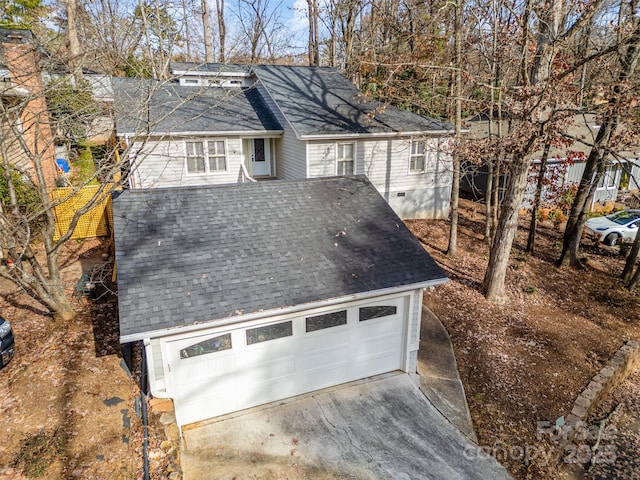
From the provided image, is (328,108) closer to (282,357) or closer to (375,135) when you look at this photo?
(375,135)

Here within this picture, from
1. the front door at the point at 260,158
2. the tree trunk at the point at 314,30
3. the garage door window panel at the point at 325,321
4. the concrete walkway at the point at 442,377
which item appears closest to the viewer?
the garage door window panel at the point at 325,321

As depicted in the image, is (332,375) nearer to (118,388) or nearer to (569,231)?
(118,388)

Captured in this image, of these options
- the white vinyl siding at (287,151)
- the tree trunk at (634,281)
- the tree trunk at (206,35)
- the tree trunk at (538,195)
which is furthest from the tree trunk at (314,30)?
the tree trunk at (634,281)

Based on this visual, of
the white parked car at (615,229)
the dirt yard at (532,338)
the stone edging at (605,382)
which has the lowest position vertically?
the stone edging at (605,382)

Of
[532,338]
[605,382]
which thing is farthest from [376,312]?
[605,382]

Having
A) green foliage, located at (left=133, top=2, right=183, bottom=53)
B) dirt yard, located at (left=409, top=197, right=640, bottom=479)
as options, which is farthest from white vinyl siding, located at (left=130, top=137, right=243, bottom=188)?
dirt yard, located at (left=409, top=197, right=640, bottom=479)

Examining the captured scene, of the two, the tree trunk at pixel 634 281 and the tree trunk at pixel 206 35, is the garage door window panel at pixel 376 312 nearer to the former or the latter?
the tree trunk at pixel 634 281

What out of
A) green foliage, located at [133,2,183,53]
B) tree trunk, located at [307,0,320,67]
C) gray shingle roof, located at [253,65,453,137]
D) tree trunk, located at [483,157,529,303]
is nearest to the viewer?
green foliage, located at [133,2,183,53]

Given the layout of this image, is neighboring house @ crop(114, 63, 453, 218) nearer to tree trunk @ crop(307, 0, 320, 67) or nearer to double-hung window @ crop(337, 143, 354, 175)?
double-hung window @ crop(337, 143, 354, 175)
